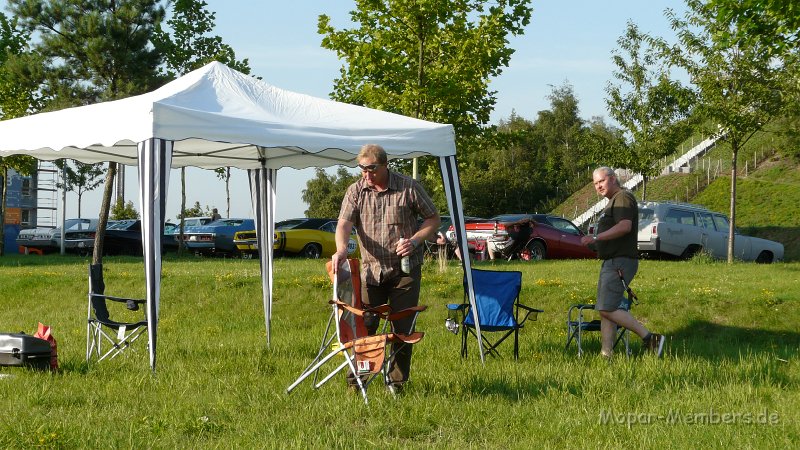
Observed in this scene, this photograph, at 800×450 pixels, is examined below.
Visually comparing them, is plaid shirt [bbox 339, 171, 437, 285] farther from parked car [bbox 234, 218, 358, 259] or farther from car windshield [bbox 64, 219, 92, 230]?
car windshield [bbox 64, 219, 92, 230]

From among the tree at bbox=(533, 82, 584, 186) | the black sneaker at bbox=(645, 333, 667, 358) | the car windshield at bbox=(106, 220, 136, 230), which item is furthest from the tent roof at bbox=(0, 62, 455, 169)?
the tree at bbox=(533, 82, 584, 186)

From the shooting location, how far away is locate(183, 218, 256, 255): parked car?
28.8 m

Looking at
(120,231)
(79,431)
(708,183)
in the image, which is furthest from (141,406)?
(708,183)

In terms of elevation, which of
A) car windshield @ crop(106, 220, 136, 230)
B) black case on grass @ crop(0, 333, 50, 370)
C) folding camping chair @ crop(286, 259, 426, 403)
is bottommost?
black case on grass @ crop(0, 333, 50, 370)

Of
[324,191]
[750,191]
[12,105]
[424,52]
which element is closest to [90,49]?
[12,105]

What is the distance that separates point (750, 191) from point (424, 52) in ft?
85.6

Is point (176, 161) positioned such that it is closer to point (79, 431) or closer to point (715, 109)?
point (79, 431)

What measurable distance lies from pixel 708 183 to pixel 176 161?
1485 inches

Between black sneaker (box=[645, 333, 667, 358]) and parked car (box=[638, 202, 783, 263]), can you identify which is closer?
black sneaker (box=[645, 333, 667, 358])

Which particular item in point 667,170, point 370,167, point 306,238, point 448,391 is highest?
point 667,170

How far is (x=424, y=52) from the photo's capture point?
19875 mm

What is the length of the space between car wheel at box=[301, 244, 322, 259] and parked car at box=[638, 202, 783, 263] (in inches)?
332

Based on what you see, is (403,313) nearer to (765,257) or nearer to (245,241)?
(245,241)

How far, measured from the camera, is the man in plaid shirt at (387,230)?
7.13 metres
